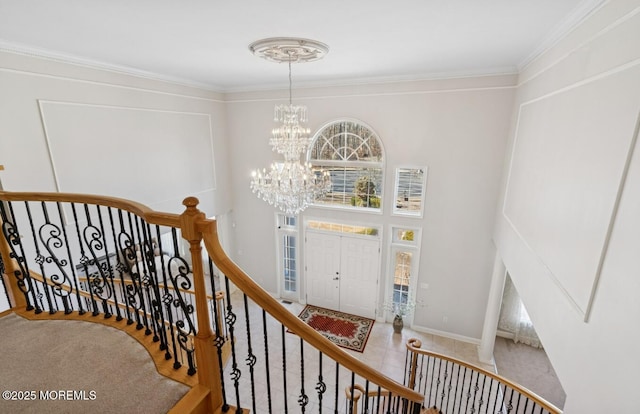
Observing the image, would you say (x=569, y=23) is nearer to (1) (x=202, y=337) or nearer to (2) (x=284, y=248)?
(1) (x=202, y=337)

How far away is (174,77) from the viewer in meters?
5.30

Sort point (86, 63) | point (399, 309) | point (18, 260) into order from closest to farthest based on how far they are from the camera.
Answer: point (18, 260)
point (86, 63)
point (399, 309)

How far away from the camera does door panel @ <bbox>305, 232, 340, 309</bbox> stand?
22.3 ft

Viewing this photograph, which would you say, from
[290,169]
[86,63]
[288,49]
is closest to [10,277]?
[290,169]

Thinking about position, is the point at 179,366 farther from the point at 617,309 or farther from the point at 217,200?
the point at 217,200

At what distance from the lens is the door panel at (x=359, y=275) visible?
6.45m

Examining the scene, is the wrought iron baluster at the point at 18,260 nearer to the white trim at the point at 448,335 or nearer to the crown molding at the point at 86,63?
the crown molding at the point at 86,63

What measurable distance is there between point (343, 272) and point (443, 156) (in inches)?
129

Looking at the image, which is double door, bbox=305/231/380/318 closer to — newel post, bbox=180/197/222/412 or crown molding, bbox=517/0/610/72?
crown molding, bbox=517/0/610/72

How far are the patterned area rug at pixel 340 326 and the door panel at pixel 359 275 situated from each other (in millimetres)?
238

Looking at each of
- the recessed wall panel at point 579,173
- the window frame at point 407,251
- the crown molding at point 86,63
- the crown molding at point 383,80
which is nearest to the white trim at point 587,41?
the recessed wall panel at point 579,173

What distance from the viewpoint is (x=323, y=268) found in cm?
696

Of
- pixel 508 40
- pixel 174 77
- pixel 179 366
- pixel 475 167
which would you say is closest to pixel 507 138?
pixel 475 167

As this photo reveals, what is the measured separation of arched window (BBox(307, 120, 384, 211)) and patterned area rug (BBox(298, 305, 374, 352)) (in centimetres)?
258
